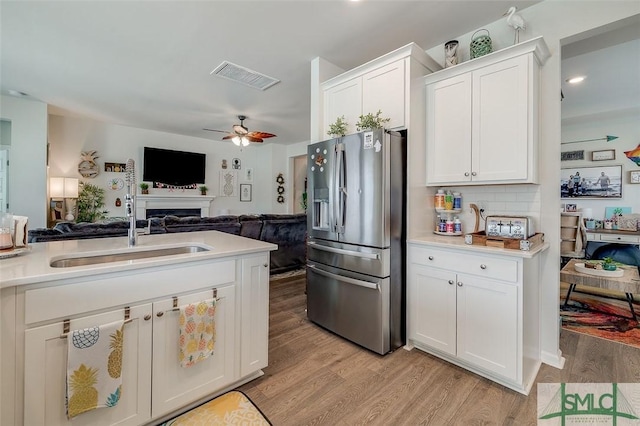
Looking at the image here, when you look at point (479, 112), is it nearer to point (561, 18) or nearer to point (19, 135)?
point (561, 18)

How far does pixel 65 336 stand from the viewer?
1.25m

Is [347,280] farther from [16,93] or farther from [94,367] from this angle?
[16,93]

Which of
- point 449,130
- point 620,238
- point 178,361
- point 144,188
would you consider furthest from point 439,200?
point 144,188

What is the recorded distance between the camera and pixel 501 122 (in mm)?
2092

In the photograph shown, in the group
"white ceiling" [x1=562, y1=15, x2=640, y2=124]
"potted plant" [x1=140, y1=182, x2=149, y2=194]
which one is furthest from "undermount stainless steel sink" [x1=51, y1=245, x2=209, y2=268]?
"potted plant" [x1=140, y1=182, x2=149, y2=194]

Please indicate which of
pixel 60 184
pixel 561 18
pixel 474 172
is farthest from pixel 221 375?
pixel 60 184

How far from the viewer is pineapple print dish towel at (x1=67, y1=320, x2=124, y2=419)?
124cm

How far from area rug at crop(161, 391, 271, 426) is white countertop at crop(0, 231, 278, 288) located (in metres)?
0.72

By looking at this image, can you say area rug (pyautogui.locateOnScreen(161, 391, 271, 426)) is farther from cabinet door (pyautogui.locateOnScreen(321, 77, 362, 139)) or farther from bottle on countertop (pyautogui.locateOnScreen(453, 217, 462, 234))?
cabinet door (pyautogui.locateOnScreen(321, 77, 362, 139))

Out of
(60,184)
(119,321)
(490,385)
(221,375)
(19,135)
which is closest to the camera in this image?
(119,321)

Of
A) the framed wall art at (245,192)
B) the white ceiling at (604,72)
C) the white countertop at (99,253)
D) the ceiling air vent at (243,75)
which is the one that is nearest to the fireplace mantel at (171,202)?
the framed wall art at (245,192)

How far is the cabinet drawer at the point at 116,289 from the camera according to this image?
120 centimetres

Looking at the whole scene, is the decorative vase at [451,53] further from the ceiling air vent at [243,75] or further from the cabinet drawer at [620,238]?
the cabinet drawer at [620,238]

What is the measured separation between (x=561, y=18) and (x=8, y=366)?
376 cm
